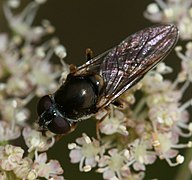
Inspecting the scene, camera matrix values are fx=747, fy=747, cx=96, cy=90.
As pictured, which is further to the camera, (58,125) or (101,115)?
(101,115)

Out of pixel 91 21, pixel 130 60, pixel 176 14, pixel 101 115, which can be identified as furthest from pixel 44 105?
pixel 91 21

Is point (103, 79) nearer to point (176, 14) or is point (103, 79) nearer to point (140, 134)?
point (140, 134)

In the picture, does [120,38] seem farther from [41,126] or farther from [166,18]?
[41,126]

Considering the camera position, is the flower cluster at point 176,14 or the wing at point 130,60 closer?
the wing at point 130,60

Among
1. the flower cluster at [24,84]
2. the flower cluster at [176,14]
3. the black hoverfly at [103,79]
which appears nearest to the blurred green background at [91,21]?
the flower cluster at [24,84]

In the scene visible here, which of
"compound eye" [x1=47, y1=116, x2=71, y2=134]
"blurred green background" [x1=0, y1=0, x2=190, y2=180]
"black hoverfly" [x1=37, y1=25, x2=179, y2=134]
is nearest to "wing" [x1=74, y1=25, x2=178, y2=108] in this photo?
"black hoverfly" [x1=37, y1=25, x2=179, y2=134]

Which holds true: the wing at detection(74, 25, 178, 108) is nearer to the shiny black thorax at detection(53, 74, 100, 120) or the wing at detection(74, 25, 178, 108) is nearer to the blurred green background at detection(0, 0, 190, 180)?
the shiny black thorax at detection(53, 74, 100, 120)

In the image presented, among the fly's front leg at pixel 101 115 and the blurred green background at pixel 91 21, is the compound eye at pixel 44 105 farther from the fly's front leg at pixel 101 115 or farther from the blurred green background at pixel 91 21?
the blurred green background at pixel 91 21
